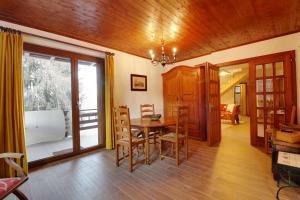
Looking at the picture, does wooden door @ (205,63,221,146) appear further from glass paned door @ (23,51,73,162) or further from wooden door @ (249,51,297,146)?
glass paned door @ (23,51,73,162)

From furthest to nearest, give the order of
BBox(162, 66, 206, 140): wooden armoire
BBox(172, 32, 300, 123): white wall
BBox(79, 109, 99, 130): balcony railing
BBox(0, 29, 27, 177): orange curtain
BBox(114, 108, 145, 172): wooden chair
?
BBox(162, 66, 206, 140): wooden armoire < BBox(79, 109, 99, 130): balcony railing < BBox(172, 32, 300, 123): white wall < BBox(114, 108, 145, 172): wooden chair < BBox(0, 29, 27, 177): orange curtain

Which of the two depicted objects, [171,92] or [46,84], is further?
[171,92]

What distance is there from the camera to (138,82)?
461 centimetres

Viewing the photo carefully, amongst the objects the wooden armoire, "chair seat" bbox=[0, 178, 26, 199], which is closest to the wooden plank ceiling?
the wooden armoire

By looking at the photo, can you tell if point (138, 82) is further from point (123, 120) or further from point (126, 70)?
point (123, 120)

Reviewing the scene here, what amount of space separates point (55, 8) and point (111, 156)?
2718 mm

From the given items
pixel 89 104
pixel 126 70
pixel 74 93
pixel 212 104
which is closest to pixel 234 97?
pixel 212 104

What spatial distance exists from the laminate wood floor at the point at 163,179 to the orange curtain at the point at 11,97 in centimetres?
56

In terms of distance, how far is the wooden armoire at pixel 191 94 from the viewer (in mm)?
4203

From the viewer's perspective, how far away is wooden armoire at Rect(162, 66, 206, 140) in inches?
165

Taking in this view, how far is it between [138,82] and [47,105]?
2355 mm

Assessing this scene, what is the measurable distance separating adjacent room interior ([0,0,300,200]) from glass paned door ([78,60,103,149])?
24 mm

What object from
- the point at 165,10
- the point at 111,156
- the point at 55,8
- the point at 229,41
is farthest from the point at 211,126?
the point at 55,8

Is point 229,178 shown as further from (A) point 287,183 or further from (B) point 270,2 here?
(B) point 270,2
